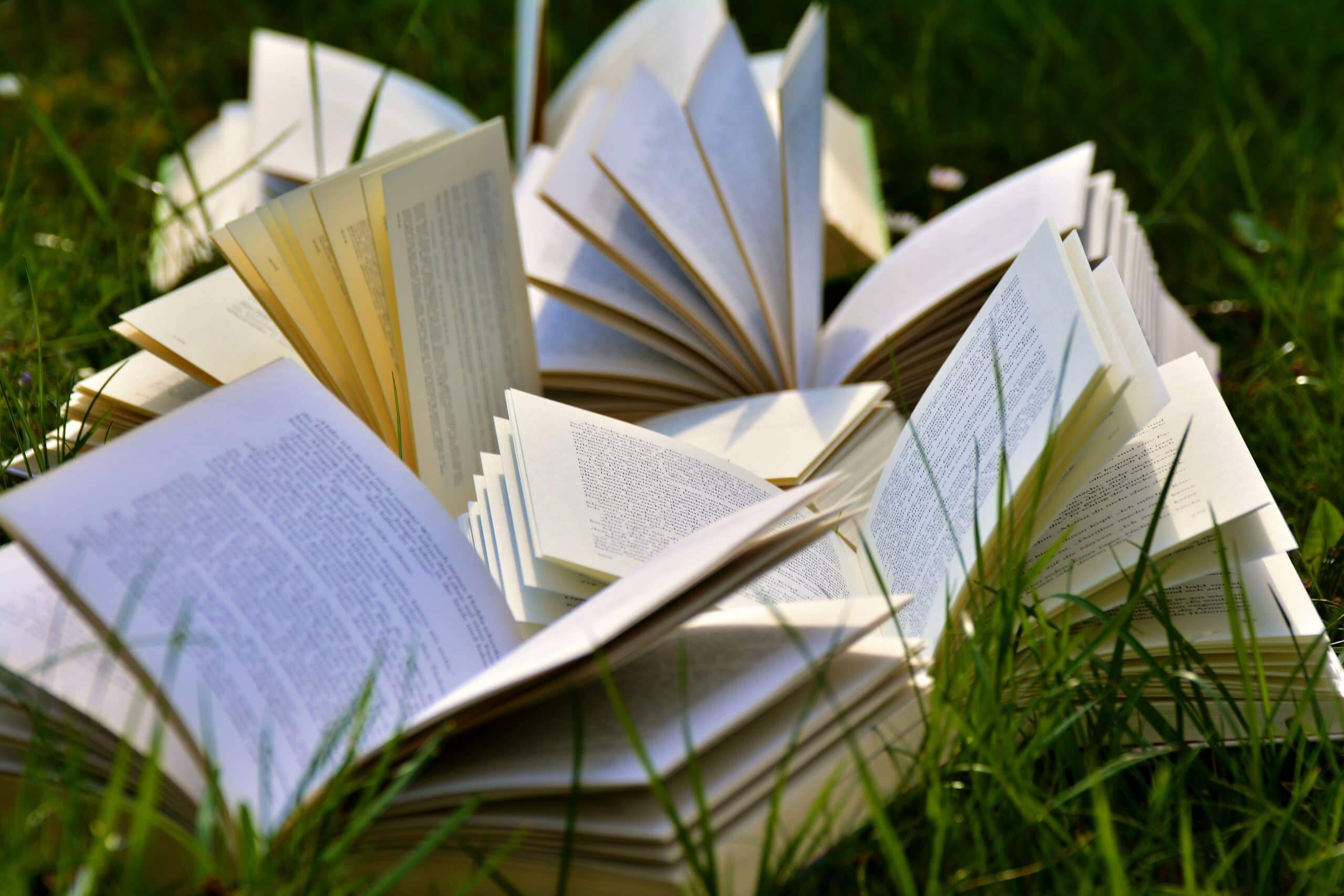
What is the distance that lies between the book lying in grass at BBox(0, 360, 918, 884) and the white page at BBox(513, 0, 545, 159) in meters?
1.39

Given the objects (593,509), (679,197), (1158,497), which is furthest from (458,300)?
(1158,497)

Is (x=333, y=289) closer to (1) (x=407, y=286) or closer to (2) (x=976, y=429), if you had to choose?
(1) (x=407, y=286)

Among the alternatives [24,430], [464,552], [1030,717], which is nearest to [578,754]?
[464,552]

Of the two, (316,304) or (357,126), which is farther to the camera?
(357,126)

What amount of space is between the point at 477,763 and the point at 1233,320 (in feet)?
5.62

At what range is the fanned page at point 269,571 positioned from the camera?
859mm

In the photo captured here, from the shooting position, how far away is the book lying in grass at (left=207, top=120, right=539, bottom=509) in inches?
51.3

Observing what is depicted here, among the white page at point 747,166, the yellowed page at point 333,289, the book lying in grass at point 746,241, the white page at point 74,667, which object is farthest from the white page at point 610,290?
the white page at point 74,667

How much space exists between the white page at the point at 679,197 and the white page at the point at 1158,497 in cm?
58

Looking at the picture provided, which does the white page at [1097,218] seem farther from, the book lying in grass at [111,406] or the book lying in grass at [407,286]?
the book lying in grass at [111,406]

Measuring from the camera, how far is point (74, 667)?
94cm

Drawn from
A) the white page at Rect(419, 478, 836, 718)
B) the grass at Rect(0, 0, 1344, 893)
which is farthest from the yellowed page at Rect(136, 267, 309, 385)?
the white page at Rect(419, 478, 836, 718)

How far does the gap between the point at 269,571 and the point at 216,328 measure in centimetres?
59

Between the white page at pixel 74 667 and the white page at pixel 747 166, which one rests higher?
the white page at pixel 747 166
